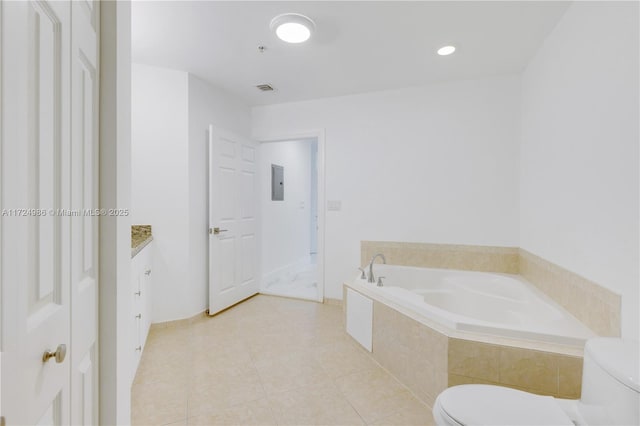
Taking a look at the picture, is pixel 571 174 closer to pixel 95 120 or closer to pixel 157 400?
pixel 95 120

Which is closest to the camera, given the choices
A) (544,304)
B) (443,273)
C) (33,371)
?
(33,371)

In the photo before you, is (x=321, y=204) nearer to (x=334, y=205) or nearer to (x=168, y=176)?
(x=334, y=205)

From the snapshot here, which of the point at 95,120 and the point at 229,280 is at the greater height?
the point at 95,120

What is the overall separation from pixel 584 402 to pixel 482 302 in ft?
4.55

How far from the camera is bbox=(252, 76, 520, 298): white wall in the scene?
2.86 meters

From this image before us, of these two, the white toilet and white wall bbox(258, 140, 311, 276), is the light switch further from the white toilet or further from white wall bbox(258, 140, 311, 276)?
the white toilet

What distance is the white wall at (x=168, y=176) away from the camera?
8.91 ft

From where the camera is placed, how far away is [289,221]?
16.8 feet

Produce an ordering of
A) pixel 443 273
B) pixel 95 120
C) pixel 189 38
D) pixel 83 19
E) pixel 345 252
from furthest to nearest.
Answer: pixel 345 252
pixel 443 273
pixel 189 38
pixel 95 120
pixel 83 19

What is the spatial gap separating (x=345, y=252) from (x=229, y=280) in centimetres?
132

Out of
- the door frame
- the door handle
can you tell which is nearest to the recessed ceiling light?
the door frame

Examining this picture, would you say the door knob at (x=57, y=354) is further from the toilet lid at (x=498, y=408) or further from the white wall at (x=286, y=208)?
the white wall at (x=286, y=208)

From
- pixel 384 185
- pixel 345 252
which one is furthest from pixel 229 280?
pixel 384 185

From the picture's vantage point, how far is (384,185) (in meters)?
3.25
